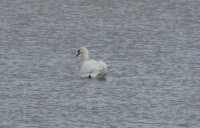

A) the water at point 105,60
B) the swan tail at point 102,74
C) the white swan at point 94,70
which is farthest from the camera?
the white swan at point 94,70

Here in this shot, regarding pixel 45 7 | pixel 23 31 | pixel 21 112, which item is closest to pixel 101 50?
pixel 23 31

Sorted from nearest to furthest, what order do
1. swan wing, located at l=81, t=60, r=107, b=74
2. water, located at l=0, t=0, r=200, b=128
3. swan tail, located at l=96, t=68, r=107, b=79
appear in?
water, located at l=0, t=0, r=200, b=128, swan tail, located at l=96, t=68, r=107, b=79, swan wing, located at l=81, t=60, r=107, b=74

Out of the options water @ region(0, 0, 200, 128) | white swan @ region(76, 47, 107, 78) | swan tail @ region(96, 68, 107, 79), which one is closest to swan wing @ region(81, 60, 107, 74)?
white swan @ region(76, 47, 107, 78)

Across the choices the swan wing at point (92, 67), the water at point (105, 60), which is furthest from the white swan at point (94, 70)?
the water at point (105, 60)

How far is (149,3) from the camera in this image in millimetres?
50812

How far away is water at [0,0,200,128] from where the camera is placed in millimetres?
22422

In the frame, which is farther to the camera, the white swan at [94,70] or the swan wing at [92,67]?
the swan wing at [92,67]

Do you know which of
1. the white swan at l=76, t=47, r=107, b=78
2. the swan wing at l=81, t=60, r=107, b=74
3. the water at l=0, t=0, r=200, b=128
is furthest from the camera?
the swan wing at l=81, t=60, r=107, b=74

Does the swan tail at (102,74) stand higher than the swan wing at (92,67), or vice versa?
the swan wing at (92,67)

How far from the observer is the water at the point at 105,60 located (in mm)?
22422

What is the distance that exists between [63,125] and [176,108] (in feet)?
13.4

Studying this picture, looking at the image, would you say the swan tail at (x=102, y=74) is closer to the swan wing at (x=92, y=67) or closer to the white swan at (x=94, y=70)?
the white swan at (x=94, y=70)

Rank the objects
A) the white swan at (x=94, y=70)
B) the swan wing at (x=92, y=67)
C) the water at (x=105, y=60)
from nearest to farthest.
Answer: the water at (x=105, y=60), the white swan at (x=94, y=70), the swan wing at (x=92, y=67)

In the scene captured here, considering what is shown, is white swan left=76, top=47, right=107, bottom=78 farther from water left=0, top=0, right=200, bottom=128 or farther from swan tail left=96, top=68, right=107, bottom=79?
water left=0, top=0, right=200, bottom=128
